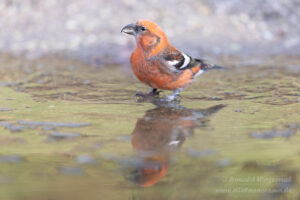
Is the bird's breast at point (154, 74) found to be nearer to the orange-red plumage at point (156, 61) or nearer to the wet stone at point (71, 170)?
the orange-red plumage at point (156, 61)

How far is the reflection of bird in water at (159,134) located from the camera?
3.08 metres

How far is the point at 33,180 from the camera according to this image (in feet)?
9.70

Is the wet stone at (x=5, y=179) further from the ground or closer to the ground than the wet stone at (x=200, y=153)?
closer to the ground

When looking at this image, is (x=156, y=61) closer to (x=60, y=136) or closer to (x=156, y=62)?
(x=156, y=62)

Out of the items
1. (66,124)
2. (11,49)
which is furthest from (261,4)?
(66,124)

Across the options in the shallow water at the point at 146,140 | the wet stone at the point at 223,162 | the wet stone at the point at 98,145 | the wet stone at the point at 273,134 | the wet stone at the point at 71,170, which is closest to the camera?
the shallow water at the point at 146,140

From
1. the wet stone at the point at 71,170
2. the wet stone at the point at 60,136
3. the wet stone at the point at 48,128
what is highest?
the wet stone at the point at 48,128

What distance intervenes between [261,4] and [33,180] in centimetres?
725

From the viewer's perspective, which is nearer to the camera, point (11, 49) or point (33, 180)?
point (33, 180)

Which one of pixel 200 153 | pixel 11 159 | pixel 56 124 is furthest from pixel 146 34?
pixel 11 159

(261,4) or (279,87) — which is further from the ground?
(261,4)

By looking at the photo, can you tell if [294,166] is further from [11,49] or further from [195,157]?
[11,49]

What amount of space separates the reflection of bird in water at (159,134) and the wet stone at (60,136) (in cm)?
47

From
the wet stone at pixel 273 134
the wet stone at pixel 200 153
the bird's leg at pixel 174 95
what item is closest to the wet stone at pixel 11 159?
the wet stone at pixel 200 153
